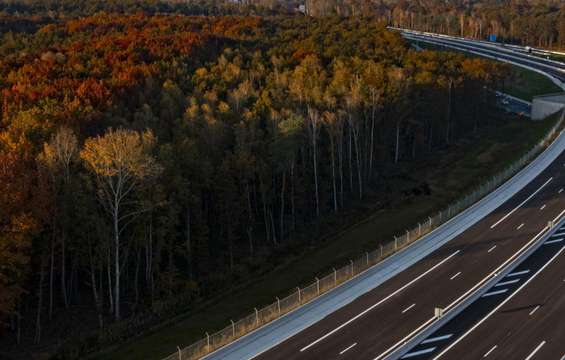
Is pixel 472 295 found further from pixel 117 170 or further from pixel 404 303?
pixel 117 170

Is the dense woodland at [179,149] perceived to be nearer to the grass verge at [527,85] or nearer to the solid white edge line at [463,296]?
the grass verge at [527,85]

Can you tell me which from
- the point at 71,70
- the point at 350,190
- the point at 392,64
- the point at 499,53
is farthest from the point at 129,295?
the point at 499,53

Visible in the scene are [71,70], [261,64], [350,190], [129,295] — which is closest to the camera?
[129,295]

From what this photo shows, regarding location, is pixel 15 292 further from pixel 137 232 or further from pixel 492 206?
pixel 492 206

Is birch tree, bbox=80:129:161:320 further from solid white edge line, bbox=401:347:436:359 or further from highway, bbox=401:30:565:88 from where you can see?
highway, bbox=401:30:565:88

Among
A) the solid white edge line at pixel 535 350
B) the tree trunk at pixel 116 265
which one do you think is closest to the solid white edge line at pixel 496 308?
the solid white edge line at pixel 535 350

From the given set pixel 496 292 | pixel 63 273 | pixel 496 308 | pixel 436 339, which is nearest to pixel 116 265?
pixel 63 273
